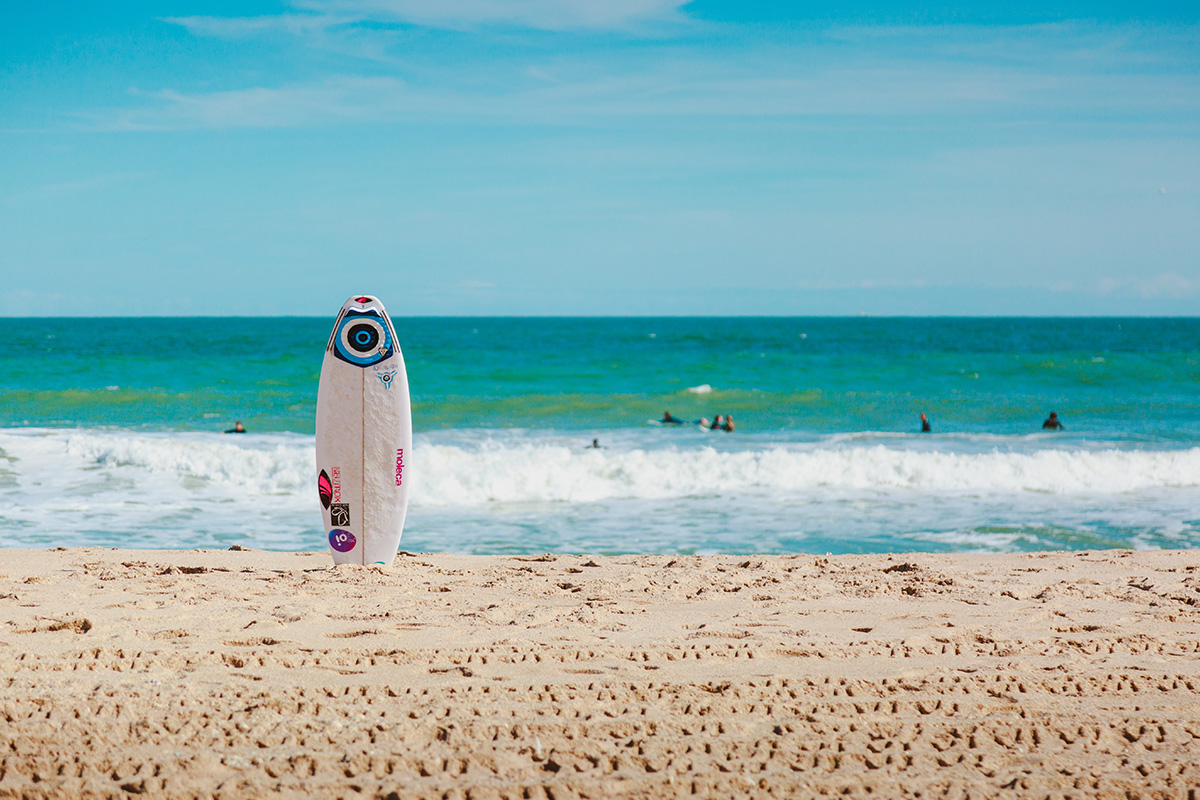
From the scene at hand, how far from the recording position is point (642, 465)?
11297 millimetres

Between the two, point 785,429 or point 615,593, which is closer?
point 615,593

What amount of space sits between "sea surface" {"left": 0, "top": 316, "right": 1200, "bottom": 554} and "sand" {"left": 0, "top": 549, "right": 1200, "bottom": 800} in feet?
7.93

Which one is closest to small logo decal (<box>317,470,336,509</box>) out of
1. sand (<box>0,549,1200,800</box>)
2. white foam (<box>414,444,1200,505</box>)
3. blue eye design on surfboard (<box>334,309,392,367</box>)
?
sand (<box>0,549,1200,800</box>)

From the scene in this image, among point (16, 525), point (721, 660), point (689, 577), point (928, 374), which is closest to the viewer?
point (721, 660)

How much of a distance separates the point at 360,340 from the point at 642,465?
5.63 meters

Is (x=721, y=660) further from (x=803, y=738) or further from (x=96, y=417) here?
(x=96, y=417)

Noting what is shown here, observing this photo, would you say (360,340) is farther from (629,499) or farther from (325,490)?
(629,499)

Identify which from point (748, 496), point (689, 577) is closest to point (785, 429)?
point (748, 496)

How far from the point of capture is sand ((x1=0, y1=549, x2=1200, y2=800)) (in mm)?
2842

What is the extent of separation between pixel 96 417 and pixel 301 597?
17.4 m

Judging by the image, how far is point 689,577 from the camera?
564cm

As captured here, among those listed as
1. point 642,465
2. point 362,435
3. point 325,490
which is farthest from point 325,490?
point 642,465

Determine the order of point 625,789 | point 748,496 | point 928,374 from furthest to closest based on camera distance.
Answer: point 928,374, point 748,496, point 625,789

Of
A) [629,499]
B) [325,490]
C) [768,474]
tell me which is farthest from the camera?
[768,474]
